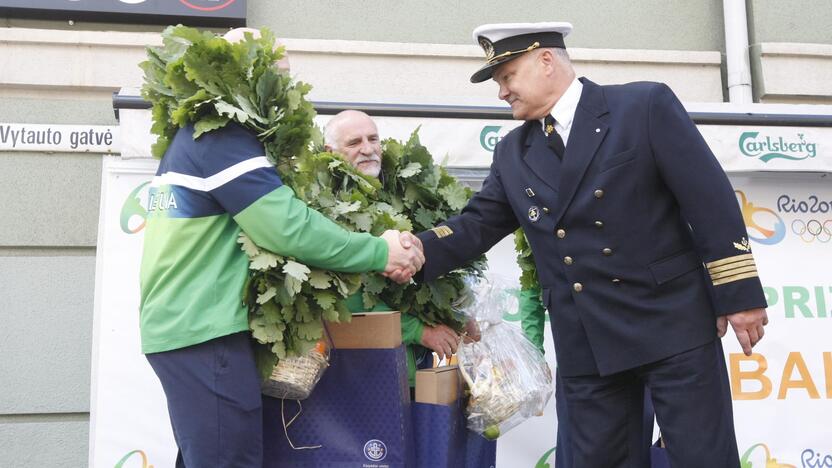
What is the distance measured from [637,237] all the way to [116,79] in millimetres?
3867

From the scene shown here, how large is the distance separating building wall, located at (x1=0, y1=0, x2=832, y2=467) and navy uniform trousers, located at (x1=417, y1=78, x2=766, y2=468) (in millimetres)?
2842

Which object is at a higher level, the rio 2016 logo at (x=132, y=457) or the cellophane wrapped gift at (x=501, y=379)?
the cellophane wrapped gift at (x=501, y=379)

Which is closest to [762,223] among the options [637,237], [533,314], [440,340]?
[533,314]

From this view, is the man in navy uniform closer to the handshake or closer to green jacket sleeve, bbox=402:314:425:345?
the handshake

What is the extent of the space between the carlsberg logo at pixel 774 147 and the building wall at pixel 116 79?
897 mm

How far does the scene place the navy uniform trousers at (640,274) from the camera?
102 inches

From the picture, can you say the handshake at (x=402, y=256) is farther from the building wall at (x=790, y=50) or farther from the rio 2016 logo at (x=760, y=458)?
the building wall at (x=790, y=50)

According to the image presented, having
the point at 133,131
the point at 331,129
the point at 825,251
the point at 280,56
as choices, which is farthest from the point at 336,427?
the point at 825,251

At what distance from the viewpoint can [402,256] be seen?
3.11 metres

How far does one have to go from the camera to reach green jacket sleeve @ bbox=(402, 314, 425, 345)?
11.5 ft

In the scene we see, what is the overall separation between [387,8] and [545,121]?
322 centimetres

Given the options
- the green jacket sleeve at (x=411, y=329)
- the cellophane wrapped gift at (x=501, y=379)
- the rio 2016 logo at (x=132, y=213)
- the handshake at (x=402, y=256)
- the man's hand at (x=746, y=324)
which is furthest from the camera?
the rio 2016 logo at (x=132, y=213)

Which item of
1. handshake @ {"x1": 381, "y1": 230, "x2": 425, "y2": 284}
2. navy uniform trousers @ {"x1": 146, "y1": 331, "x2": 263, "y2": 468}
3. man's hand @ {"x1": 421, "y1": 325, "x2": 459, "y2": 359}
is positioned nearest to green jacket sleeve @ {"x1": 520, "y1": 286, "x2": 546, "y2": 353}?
man's hand @ {"x1": 421, "y1": 325, "x2": 459, "y2": 359}

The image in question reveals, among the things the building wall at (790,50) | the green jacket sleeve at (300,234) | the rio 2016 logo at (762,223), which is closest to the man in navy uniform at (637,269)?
the green jacket sleeve at (300,234)
